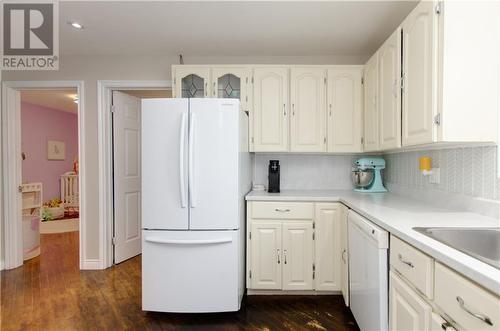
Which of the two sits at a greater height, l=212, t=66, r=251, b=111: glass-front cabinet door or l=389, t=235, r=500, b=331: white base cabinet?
l=212, t=66, r=251, b=111: glass-front cabinet door

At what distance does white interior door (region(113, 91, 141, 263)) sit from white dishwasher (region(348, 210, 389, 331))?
8.24 ft

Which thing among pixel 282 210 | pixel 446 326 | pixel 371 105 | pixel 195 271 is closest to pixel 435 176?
pixel 371 105

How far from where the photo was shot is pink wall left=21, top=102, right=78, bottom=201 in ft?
18.1

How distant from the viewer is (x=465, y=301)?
84cm

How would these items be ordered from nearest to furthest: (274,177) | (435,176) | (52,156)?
(435,176)
(274,177)
(52,156)

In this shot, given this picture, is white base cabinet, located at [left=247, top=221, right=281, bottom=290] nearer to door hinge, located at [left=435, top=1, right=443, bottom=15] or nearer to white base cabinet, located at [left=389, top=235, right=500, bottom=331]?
white base cabinet, located at [left=389, top=235, right=500, bottom=331]

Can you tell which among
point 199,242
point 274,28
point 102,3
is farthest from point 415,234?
point 102,3

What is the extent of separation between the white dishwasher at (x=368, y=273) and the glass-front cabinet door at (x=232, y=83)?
145 cm

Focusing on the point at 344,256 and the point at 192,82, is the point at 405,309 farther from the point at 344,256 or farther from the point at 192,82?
the point at 192,82

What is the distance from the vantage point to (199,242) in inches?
79.4

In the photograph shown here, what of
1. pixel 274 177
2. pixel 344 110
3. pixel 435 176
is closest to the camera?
pixel 435 176

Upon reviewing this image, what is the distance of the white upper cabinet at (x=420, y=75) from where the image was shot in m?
1.43

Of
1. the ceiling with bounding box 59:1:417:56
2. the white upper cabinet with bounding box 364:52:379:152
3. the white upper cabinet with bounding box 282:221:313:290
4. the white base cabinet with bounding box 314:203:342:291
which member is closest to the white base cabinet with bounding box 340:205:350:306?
the white base cabinet with bounding box 314:203:342:291

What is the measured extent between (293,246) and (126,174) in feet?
7.00
